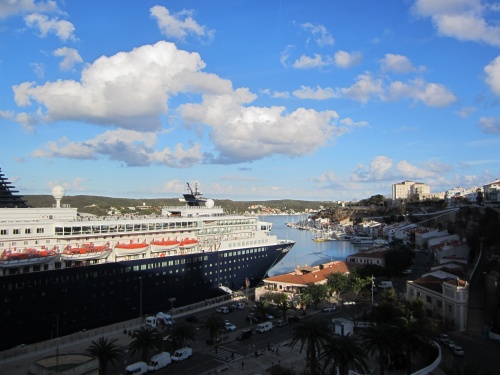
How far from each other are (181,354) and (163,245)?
824 centimetres

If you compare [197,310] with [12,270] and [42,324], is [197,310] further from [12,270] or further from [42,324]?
[12,270]

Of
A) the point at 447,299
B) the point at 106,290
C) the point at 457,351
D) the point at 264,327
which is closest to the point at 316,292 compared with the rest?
the point at 264,327

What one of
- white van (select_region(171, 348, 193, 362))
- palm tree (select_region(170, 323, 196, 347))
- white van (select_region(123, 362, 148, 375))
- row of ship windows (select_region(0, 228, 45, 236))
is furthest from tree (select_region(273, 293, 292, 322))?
row of ship windows (select_region(0, 228, 45, 236))

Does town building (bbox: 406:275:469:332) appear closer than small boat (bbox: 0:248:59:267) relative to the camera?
No

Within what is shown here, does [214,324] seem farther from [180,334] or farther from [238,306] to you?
[238,306]

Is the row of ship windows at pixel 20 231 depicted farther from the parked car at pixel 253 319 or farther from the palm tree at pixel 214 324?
the parked car at pixel 253 319

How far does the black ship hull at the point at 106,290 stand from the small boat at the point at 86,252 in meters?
0.56

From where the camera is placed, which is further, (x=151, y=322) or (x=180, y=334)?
(x=151, y=322)

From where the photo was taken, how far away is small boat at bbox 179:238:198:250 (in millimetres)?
24991

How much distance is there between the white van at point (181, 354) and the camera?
16.6 metres

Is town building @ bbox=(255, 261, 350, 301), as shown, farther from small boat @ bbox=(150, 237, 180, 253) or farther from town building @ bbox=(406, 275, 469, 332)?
town building @ bbox=(406, 275, 469, 332)

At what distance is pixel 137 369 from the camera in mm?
15203

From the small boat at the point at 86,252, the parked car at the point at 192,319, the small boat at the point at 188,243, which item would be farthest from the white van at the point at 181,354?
the small boat at the point at 188,243

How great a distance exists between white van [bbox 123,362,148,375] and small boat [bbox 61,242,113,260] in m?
6.74
